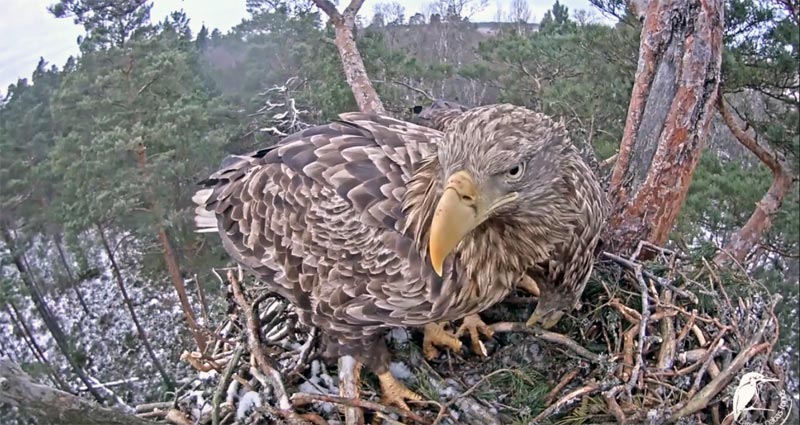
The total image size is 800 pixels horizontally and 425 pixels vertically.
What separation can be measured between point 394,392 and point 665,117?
1.82 m

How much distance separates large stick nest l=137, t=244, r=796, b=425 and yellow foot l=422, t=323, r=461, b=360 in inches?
2.0

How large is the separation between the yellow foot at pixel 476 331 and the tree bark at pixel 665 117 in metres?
0.83

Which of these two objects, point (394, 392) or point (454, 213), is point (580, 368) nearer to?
point (394, 392)

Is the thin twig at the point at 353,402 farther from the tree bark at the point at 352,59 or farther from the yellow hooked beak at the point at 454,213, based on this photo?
the tree bark at the point at 352,59

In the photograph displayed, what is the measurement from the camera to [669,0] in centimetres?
316

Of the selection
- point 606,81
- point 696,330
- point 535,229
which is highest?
point 606,81

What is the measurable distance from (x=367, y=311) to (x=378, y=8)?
16.4 m

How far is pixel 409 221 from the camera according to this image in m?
2.22

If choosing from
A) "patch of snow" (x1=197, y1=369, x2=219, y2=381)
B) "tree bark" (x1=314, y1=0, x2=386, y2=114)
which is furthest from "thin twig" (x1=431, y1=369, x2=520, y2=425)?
"tree bark" (x1=314, y1=0, x2=386, y2=114)

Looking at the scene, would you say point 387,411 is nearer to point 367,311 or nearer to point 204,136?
point 367,311

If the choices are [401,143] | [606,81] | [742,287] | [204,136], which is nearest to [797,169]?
[606,81]

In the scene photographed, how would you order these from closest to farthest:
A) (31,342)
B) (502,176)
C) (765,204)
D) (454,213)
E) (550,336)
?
(454,213)
(502,176)
(550,336)
(765,204)
(31,342)

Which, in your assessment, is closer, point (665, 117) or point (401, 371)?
point (401, 371)
